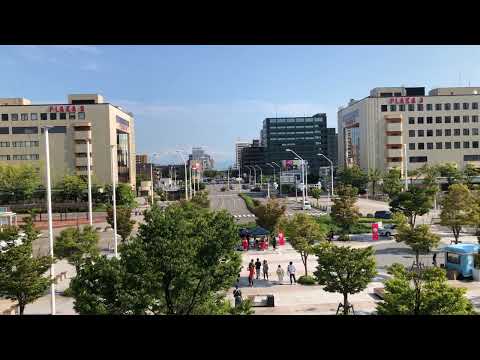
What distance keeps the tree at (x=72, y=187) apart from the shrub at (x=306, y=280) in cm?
4400

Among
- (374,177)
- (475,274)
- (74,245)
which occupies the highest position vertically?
(374,177)

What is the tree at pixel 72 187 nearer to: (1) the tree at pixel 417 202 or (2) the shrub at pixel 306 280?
(1) the tree at pixel 417 202

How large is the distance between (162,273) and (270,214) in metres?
20.4

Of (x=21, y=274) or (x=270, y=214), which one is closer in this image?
(x=21, y=274)

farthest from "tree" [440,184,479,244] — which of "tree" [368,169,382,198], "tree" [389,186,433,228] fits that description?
"tree" [368,169,382,198]

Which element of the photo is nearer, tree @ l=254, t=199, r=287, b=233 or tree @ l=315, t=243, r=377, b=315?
tree @ l=315, t=243, r=377, b=315

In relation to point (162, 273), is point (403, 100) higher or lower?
higher

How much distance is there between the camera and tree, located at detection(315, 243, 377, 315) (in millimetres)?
14445

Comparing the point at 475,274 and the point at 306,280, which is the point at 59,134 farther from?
the point at 475,274

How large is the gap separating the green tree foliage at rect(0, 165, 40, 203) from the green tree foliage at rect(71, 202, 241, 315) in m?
53.0

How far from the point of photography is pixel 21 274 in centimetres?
1199

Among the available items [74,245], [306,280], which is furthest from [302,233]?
[74,245]

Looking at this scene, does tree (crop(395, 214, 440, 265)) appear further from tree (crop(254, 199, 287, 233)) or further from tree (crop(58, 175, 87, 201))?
tree (crop(58, 175, 87, 201))
